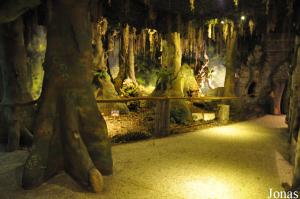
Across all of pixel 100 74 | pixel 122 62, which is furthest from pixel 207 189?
pixel 122 62

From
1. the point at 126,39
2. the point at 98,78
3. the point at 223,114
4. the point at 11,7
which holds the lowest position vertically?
the point at 223,114

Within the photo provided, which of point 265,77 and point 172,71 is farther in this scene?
point 265,77

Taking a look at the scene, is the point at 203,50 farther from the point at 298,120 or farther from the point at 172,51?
the point at 298,120

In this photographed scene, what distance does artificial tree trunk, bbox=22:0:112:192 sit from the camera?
14.0 ft

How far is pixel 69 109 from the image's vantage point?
4422 millimetres

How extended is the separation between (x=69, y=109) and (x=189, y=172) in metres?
2.78

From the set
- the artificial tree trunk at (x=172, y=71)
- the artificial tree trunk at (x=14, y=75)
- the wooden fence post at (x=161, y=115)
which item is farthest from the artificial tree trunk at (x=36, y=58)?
the artificial tree trunk at (x=172, y=71)

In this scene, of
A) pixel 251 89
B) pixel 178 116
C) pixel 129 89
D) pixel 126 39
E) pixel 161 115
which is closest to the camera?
pixel 161 115

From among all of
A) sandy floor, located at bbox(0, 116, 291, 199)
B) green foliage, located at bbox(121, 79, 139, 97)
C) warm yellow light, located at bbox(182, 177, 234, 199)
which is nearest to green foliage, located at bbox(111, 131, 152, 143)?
sandy floor, located at bbox(0, 116, 291, 199)

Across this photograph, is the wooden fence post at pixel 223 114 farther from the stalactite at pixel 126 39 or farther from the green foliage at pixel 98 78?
the stalactite at pixel 126 39

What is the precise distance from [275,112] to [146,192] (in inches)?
605

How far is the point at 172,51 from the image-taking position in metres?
14.3

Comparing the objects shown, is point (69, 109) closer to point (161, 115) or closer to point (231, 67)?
point (161, 115)

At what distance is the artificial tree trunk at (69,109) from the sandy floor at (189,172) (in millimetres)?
399
